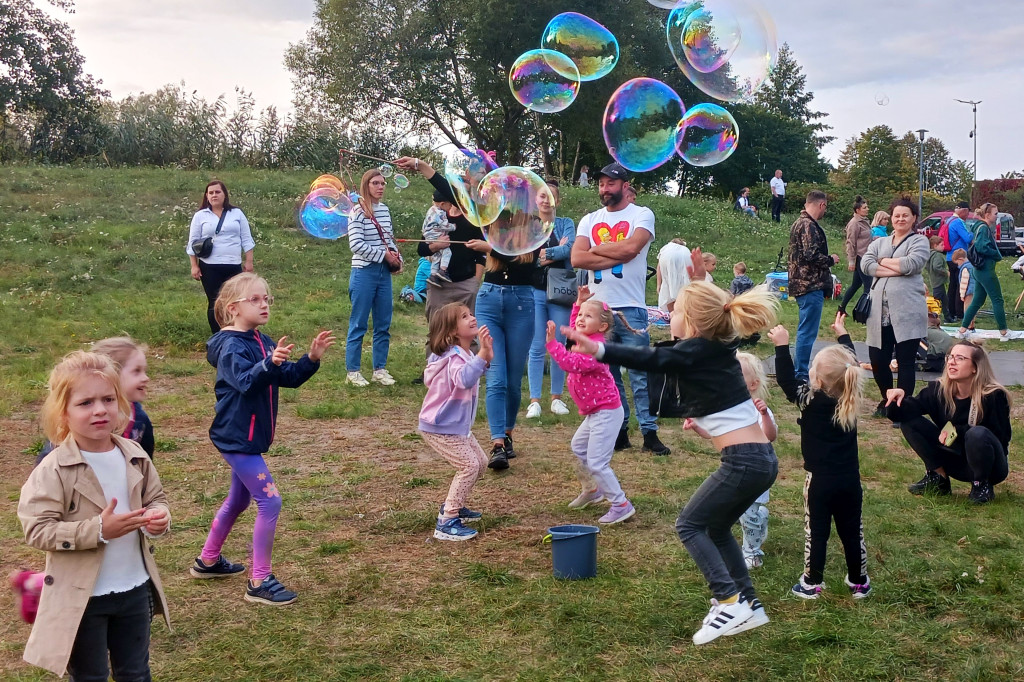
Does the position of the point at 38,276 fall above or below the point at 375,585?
above

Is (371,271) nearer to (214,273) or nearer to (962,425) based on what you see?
(214,273)

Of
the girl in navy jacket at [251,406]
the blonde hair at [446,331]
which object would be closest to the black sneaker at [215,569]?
the girl in navy jacket at [251,406]

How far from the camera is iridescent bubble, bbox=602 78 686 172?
7.28 m

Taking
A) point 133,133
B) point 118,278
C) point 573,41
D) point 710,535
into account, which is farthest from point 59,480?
point 133,133

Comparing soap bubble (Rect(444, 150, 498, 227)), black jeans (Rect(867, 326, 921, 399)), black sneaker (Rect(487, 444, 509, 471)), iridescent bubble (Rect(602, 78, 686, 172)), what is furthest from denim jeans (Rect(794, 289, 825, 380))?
black sneaker (Rect(487, 444, 509, 471))

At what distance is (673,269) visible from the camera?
9125 mm

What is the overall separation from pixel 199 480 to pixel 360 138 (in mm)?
23176

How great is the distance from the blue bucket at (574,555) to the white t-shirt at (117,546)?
2.01 m

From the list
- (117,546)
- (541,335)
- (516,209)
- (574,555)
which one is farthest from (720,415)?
(541,335)

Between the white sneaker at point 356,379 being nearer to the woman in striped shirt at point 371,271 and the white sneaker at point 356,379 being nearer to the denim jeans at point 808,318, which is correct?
the woman in striped shirt at point 371,271

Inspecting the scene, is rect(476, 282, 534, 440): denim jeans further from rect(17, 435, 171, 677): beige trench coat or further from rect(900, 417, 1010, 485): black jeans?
rect(17, 435, 171, 677): beige trench coat

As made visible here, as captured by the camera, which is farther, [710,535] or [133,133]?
[133,133]

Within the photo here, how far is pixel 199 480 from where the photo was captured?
20.3 feet

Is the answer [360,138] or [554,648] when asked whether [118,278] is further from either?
[360,138]
